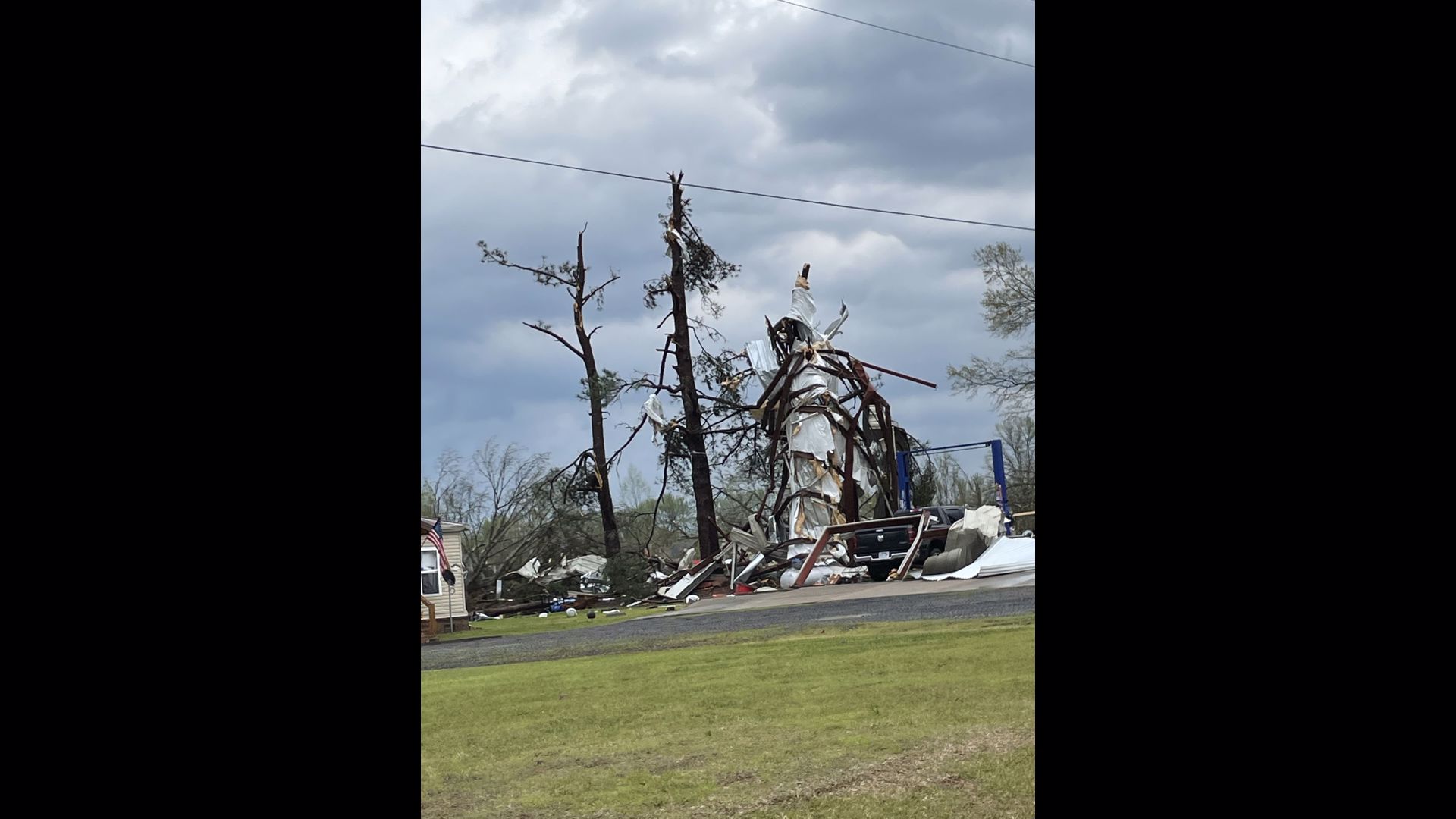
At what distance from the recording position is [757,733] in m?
4.46

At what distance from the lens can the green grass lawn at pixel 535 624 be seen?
1160 cm

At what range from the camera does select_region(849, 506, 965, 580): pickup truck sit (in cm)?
1280

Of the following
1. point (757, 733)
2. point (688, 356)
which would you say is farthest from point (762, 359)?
point (757, 733)

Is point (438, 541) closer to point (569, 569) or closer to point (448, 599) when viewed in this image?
point (448, 599)

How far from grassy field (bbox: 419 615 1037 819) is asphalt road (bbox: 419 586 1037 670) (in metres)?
0.93

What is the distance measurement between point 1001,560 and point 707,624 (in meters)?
3.45

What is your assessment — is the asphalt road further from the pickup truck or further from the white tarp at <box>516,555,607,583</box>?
the white tarp at <box>516,555,607,583</box>

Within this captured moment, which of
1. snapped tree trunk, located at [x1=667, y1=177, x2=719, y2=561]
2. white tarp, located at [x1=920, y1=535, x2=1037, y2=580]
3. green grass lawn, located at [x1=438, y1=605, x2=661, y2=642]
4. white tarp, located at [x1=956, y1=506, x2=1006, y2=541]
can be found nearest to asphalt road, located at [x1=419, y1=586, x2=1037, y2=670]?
green grass lawn, located at [x1=438, y1=605, x2=661, y2=642]

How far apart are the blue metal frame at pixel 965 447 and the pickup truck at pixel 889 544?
21.6 inches

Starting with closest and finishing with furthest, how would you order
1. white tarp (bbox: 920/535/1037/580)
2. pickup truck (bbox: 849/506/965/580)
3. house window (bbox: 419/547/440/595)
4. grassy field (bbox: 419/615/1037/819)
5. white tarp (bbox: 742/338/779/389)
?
grassy field (bbox: 419/615/1037/819), white tarp (bbox: 920/535/1037/580), pickup truck (bbox: 849/506/965/580), house window (bbox: 419/547/440/595), white tarp (bbox: 742/338/779/389)
